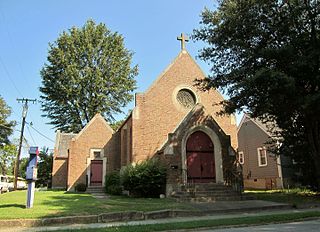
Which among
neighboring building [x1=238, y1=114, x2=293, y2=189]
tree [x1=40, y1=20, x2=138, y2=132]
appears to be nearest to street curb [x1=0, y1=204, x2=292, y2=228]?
neighboring building [x1=238, y1=114, x2=293, y2=189]

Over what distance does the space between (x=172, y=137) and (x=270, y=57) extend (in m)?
7.00

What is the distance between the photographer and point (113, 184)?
73.0 ft

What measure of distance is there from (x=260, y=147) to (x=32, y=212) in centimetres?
2385

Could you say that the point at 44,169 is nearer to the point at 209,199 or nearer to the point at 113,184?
the point at 113,184

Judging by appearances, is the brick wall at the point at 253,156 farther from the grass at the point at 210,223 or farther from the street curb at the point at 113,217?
the grass at the point at 210,223

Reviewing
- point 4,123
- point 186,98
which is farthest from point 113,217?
point 4,123

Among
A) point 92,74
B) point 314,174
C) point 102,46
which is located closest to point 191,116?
point 314,174

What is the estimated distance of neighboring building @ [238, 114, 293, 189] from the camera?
88.4 feet

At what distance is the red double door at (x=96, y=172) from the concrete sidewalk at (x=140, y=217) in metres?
15.6

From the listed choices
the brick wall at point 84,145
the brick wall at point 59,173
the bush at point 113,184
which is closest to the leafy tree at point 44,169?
the brick wall at point 59,173

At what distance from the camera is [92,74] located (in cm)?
3878

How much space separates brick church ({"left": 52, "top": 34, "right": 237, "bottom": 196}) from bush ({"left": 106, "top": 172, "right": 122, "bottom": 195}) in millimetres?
1549

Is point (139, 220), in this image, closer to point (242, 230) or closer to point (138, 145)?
point (242, 230)

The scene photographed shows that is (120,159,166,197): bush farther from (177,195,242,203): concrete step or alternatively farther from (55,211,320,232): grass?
(55,211,320,232): grass
